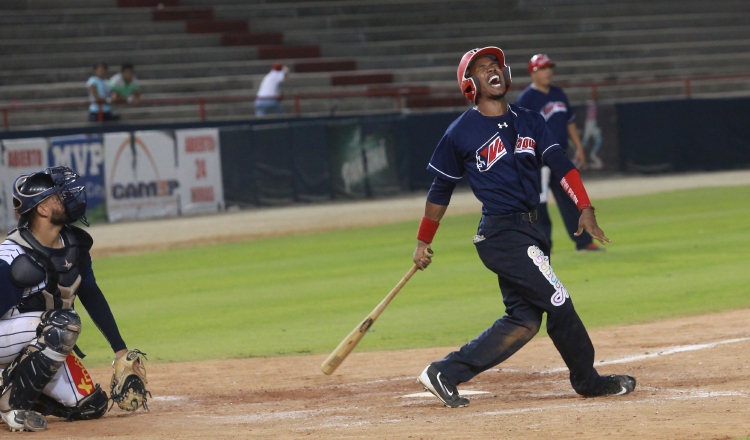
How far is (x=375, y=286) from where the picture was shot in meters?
12.5

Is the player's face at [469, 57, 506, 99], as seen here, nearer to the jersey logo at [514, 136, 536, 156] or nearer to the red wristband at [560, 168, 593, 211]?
the jersey logo at [514, 136, 536, 156]

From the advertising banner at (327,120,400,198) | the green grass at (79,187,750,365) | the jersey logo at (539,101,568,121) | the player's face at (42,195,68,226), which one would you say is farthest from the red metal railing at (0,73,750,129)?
the player's face at (42,195,68,226)

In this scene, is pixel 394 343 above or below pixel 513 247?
below

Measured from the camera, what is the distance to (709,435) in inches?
207

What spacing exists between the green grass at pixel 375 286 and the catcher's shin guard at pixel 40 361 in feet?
9.60

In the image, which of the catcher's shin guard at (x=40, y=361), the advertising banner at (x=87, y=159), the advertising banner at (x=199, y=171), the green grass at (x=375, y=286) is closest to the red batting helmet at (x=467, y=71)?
the catcher's shin guard at (x=40, y=361)

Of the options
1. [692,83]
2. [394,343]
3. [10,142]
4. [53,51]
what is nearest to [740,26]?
[692,83]

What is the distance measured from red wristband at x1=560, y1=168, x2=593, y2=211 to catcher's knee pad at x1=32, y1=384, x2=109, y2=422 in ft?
10.2

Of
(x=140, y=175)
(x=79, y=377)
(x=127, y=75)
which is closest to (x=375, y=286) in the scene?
(x=79, y=377)

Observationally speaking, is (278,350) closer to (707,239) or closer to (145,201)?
(707,239)

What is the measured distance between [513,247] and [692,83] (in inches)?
1007

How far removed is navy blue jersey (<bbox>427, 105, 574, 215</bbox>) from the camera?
6371 millimetres

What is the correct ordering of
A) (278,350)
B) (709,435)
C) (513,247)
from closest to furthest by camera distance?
(709,435)
(513,247)
(278,350)

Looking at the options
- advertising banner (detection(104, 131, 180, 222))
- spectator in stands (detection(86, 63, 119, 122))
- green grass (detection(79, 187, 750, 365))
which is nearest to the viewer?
green grass (detection(79, 187, 750, 365))
